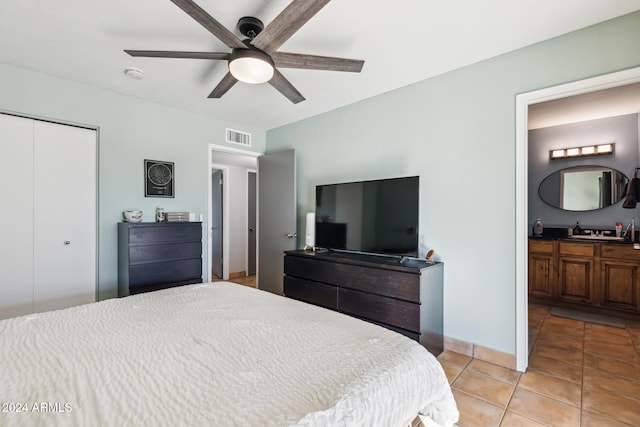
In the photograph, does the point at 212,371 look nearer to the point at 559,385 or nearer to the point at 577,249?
the point at 559,385

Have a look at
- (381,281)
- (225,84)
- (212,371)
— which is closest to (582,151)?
(381,281)

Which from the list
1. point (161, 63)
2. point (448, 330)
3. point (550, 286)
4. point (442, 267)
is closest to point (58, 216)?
point (161, 63)

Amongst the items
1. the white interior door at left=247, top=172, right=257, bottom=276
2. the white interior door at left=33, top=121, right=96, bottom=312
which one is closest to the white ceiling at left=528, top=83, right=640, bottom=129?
the white interior door at left=247, top=172, right=257, bottom=276

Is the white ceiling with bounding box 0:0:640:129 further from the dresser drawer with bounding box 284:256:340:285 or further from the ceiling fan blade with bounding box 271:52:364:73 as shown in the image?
the dresser drawer with bounding box 284:256:340:285

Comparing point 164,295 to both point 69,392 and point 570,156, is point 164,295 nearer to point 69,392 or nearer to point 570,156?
point 69,392

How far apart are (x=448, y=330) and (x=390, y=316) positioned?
0.64 metres

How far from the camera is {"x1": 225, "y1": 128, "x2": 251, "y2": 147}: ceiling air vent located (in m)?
4.00

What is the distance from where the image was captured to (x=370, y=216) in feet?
9.43

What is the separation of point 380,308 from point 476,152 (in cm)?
157

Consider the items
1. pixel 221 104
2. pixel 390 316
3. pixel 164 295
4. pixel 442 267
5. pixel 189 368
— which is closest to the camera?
pixel 189 368

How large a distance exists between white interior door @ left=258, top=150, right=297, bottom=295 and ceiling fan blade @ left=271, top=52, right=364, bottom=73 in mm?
1866

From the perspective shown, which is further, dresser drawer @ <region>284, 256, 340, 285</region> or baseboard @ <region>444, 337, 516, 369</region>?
dresser drawer @ <region>284, 256, 340, 285</region>

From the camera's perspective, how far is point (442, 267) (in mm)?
2617

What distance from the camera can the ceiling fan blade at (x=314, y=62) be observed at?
1851mm
